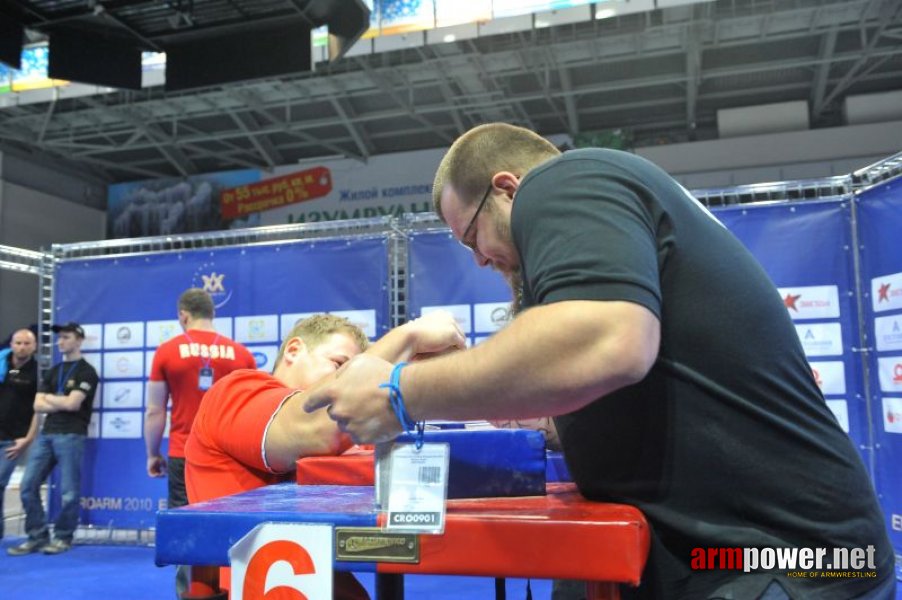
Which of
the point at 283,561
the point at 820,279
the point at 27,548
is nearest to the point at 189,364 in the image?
the point at 27,548

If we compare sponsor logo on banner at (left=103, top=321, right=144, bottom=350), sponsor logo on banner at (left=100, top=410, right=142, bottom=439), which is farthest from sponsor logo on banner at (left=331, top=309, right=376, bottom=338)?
sponsor logo on banner at (left=100, top=410, right=142, bottom=439)

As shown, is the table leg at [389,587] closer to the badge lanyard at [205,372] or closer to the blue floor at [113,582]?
the blue floor at [113,582]

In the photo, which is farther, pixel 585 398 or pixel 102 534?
pixel 102 534

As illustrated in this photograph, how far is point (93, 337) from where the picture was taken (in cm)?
538

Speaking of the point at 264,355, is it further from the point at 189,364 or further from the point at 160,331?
the point at 160,331

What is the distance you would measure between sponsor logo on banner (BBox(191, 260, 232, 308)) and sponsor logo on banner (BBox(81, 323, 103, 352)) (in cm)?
96

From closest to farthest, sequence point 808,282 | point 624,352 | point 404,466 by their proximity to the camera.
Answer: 1. point 624,352
2. point 404,466
3. point 808,282

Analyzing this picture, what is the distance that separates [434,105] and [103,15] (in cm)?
632

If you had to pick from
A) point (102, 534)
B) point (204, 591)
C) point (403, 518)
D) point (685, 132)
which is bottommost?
point (102, 534)

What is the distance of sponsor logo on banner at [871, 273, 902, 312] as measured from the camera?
3609mm

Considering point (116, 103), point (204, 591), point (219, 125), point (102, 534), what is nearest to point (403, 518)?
point (204, 591)

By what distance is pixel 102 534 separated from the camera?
5.29m

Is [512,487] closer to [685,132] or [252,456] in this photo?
[252,456]

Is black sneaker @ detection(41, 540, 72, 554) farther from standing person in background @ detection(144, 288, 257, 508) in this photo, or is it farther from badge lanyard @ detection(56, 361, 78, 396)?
standing person in background @ detection(144, 288, 257, 508)
